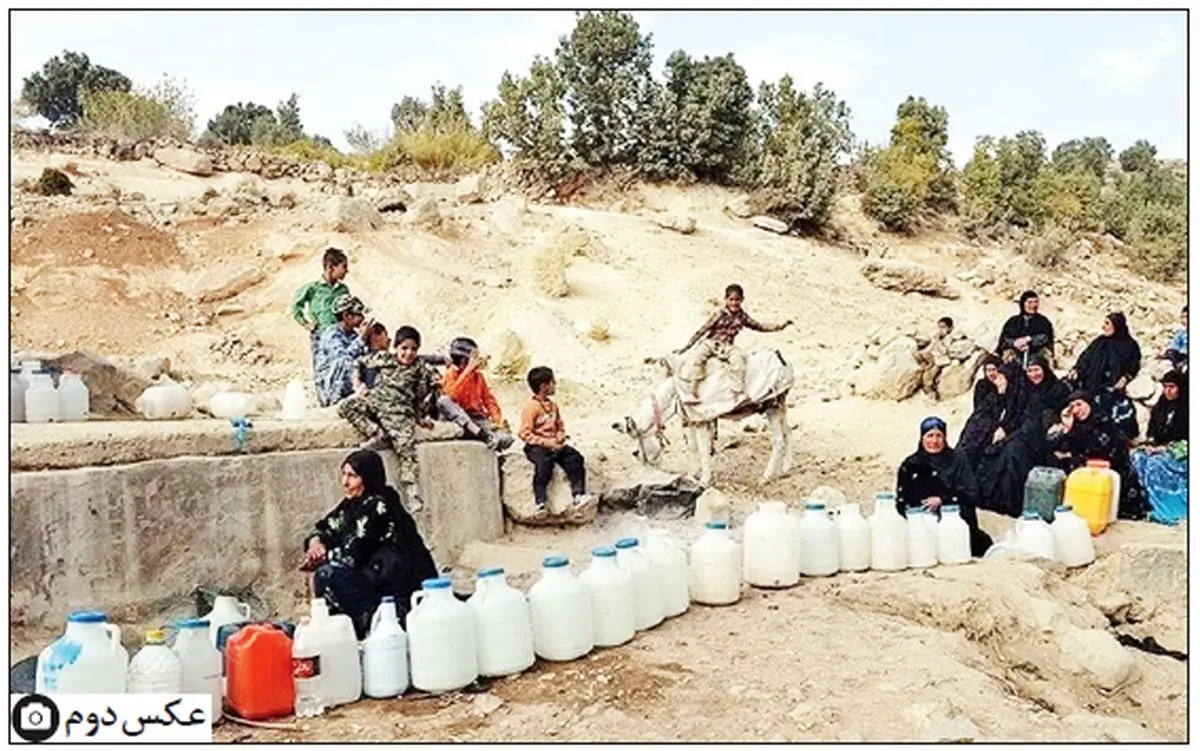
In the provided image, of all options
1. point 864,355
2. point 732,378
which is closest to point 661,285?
point 864,355

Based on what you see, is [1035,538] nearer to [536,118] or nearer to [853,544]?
[853,544]

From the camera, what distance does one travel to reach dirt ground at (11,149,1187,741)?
3840 mm

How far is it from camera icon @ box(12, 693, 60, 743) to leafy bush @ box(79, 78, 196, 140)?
60.2 feet

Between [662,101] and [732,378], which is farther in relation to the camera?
[662,101]

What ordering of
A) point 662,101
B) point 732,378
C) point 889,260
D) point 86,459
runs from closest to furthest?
point 86,459 < point 732,378 < point 889,260 < point 662,101

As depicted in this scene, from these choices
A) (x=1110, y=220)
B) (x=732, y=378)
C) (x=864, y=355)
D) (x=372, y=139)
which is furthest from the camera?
→ (x=372, y=139)

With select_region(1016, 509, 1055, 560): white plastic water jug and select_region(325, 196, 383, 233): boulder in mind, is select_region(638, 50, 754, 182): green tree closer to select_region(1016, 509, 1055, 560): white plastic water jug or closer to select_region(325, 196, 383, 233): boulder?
select_region(325, 196, 383, 233): boulder

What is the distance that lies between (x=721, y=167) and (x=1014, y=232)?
226 inches

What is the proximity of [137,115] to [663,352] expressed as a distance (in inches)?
463

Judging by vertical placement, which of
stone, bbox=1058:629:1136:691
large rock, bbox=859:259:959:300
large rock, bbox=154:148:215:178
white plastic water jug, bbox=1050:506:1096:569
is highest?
large rock, bbox=154:148:215:178

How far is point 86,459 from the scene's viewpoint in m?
4.97

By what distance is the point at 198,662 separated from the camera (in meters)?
3.70

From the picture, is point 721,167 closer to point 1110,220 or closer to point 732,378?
point 1110,220

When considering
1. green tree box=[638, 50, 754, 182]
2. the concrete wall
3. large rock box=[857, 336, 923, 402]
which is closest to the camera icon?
the concrete wall
